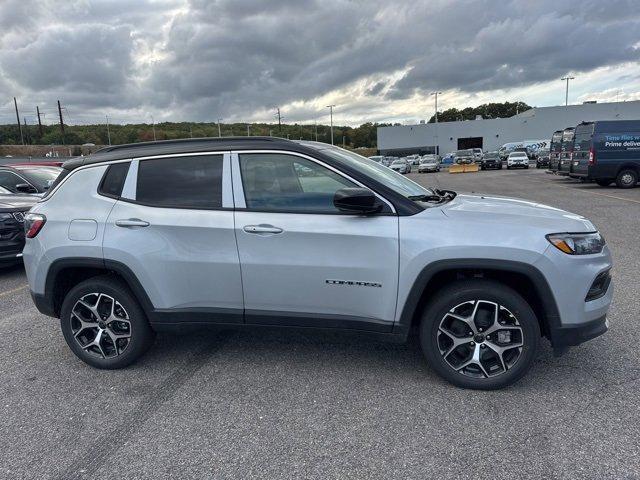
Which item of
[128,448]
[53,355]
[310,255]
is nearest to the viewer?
[128,448]

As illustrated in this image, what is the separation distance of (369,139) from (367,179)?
363 ft

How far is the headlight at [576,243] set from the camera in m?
2.92

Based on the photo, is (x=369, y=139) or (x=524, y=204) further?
(x=369, y=139)

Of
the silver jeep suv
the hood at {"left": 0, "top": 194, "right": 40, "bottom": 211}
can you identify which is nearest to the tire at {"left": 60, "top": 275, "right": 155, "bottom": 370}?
the silver jeep suv

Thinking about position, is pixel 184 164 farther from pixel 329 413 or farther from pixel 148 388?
pixel 329 413

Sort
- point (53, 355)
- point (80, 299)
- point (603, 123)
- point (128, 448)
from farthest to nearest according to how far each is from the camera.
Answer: point (603, 123)
point (53, 355)
point (80, 299)
point (128, 448)

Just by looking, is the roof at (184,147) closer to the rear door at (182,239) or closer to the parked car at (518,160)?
the rear door at (182,239)

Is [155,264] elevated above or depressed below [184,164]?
below

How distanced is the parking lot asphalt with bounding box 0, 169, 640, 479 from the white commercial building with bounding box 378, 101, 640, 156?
2495 inches

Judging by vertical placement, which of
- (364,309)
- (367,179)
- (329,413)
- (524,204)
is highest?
(367,179)

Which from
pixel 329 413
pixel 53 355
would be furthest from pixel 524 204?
pixel 53 355

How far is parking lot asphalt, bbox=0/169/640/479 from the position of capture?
2.48 metres

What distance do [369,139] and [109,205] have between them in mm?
110640

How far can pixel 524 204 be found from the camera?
3557mm
